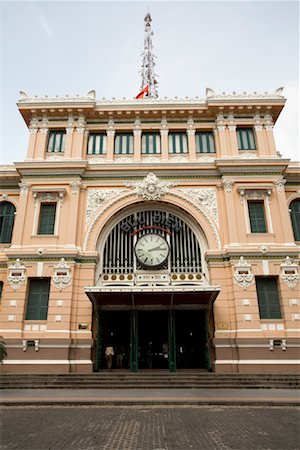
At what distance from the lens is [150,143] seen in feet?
82.9

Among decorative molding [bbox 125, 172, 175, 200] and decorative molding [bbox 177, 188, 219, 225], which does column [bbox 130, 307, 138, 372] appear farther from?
decorative molding [bbox 177, 188, 219, 225]

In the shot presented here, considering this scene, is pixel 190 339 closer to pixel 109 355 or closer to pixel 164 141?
pixel 109 355

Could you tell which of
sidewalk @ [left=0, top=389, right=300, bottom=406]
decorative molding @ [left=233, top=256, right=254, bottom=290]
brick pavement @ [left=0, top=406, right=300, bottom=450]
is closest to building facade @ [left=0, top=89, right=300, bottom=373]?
decorative molding @ [left=233, top=256, right=254, bottom=290]

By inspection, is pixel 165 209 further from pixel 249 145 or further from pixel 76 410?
pixel 76 410

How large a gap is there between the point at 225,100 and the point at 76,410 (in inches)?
864

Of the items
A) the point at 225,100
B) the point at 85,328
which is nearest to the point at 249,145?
the point at 225,100

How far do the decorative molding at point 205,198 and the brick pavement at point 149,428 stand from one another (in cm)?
1302

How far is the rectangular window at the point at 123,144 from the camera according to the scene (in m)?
25.0

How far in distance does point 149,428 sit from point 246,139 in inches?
826

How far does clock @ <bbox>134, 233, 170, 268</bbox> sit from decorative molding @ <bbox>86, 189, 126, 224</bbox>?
360 cm

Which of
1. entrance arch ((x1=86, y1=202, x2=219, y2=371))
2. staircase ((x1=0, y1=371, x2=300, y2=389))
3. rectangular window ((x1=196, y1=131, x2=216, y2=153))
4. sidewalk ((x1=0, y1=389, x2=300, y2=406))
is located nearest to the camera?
sidewalk ((x1=0, y1=389, x2=300, y2=406))

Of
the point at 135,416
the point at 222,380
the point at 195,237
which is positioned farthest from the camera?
the point at 195,237

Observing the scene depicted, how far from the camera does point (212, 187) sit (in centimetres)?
2361

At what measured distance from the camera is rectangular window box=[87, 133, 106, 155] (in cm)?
2506
